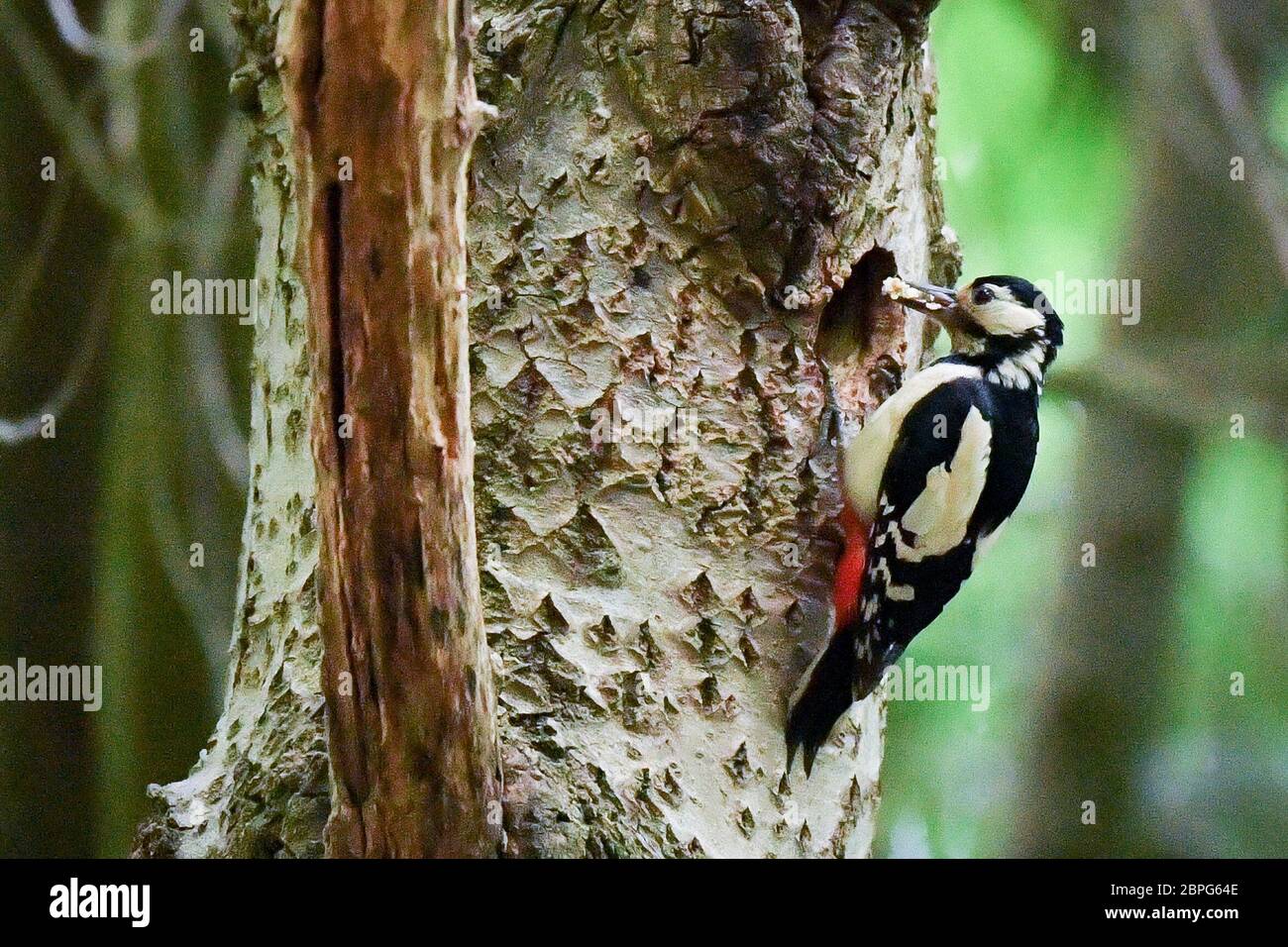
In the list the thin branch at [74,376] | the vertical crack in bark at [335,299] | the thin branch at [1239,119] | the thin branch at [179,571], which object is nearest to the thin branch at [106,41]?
the thin branch at [74,376]

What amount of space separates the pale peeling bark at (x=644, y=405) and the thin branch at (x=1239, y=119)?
184 centimetres

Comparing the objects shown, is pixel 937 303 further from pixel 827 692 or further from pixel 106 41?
pixel 106 41

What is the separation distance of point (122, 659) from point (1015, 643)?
7.51ft

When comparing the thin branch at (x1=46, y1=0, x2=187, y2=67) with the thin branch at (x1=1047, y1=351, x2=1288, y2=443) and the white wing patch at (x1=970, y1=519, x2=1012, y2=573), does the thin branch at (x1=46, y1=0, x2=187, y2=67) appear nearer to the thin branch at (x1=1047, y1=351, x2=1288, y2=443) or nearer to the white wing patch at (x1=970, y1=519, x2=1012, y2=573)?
the white wing patch at (x1=970, y1=519, x2=1012, y2=573)

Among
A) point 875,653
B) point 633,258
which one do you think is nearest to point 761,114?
point 633,258

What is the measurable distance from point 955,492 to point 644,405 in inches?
27.4

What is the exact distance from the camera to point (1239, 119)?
11.5 ft

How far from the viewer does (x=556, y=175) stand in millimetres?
1876

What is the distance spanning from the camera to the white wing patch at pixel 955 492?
7.29 feet

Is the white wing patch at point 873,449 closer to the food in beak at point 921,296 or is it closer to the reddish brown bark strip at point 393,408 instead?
the food in beak at point 921,296

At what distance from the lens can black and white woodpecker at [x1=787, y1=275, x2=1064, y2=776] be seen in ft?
6.32

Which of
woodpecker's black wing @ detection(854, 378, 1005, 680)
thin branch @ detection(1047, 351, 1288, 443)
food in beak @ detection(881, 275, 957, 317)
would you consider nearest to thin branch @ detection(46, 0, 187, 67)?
food in beak @ detection(881, 275, 957, 317)

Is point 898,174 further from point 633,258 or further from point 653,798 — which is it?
point 653,798

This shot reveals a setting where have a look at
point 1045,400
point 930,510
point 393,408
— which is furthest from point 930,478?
point 1045,400
